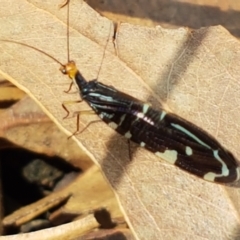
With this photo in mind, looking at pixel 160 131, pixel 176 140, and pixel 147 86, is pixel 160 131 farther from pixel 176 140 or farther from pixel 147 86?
pixel 147 86

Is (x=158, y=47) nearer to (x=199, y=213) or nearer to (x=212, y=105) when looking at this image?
(x=212, y=105)

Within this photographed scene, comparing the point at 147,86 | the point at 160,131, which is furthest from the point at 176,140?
the point at 147,86

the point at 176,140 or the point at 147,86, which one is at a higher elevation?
the point at 147,86

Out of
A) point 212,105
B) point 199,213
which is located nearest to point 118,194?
point 199,213
